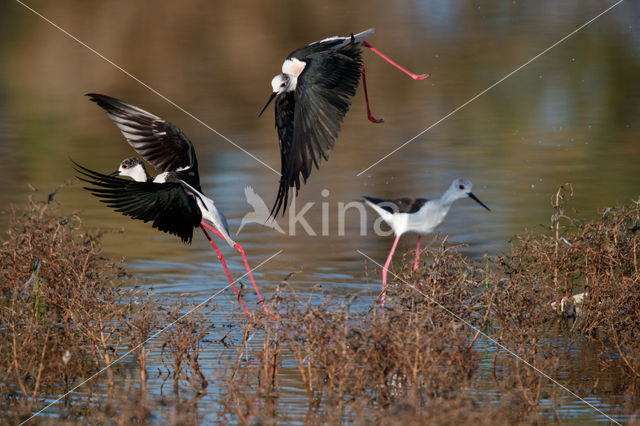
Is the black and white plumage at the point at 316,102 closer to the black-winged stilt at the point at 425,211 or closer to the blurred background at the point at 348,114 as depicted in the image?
the black-winged stilt at the point at 425,211

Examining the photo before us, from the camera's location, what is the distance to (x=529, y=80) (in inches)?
647

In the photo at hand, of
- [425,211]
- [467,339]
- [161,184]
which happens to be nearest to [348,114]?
[425,211]

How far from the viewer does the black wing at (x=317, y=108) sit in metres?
6.54

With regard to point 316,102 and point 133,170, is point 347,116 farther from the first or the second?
point 316,102

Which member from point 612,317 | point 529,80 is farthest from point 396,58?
point 612,317

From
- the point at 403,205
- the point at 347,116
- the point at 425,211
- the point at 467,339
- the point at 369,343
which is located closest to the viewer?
the point at 369,343

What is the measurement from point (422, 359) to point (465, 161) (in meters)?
7.16

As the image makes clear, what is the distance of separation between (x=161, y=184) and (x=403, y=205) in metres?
1.53

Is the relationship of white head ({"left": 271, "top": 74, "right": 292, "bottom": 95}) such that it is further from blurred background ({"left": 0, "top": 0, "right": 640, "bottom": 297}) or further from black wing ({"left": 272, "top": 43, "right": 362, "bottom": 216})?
blurred background ({"left": 0, "top": 0, "right": 640, "bottom": 297})

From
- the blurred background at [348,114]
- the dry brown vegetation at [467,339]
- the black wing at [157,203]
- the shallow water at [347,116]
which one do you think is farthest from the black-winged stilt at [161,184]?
the dry brown vegetation at [467,339]

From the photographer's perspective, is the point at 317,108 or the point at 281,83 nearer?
the point at 317,108

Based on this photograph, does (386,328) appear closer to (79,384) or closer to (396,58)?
(79,384)

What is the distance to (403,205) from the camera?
261 inches

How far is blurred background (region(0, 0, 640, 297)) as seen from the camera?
8.86 meters
